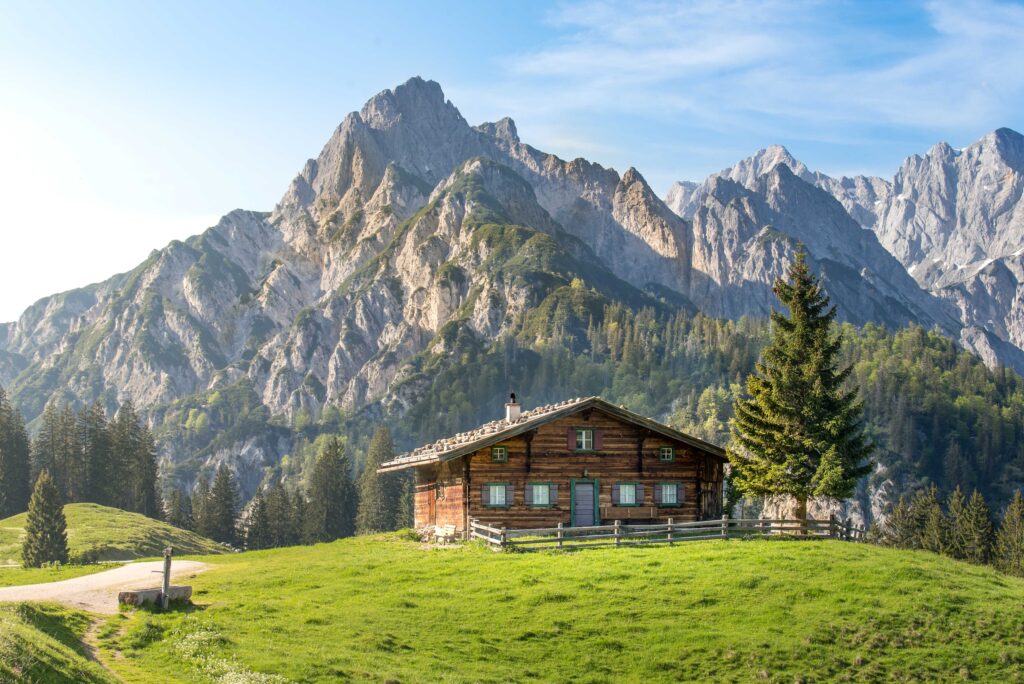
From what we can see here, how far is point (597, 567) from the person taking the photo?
41.2 meters

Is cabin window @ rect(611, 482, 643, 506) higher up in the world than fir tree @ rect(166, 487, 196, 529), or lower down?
higher up

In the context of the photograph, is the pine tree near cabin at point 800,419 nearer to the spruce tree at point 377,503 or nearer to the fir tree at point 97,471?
the spruce tree at point 377,503

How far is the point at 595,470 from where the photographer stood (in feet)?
185

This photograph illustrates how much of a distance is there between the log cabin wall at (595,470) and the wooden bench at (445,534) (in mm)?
2108

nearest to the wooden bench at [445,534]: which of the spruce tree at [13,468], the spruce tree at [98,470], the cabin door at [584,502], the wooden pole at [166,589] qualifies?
the cabin door at [584,502]

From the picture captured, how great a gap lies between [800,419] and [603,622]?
22.6m

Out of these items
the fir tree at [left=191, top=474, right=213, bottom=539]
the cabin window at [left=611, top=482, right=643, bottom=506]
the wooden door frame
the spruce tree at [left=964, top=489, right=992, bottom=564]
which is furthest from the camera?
the fir tree at [left=191, top=474, right=213, bottom=539]

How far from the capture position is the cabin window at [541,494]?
5566 centimetres

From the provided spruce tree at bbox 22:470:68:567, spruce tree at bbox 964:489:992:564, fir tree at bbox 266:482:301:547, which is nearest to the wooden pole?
spruce tree at bbox 22:470:68:567

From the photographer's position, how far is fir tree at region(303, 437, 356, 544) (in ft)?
420

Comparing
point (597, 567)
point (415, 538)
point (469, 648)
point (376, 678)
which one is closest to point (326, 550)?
point (415, 538)

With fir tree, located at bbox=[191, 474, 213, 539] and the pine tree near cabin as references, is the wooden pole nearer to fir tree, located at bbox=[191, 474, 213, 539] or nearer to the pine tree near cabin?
the pine tree near cabin

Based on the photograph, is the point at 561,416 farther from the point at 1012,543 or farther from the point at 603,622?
the point at 1012,543

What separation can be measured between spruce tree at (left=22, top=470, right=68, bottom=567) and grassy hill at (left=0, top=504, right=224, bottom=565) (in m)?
1.52
